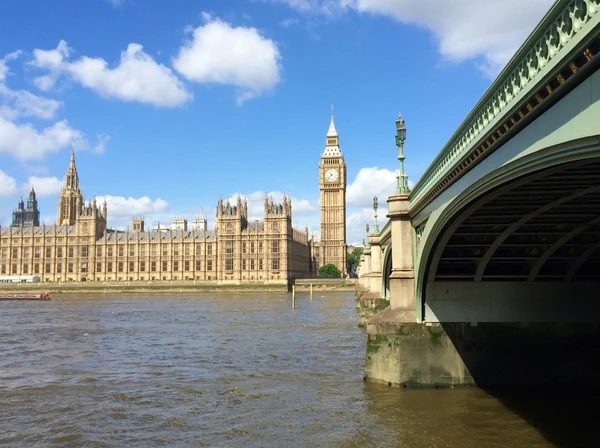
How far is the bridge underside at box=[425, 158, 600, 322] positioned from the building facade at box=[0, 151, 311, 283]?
85.5 m

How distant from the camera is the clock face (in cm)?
12619

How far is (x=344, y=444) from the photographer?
12211 mm

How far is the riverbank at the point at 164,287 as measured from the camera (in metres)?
98.3

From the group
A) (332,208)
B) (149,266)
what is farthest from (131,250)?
(332,208)

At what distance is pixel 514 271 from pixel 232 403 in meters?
8.86

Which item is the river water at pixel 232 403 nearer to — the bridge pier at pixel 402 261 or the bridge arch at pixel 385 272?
the bridge pier at pixel 402 261

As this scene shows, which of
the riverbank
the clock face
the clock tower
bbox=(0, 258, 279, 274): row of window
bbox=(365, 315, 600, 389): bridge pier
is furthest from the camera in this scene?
the clock face

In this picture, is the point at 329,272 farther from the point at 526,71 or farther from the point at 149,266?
the point at 526,71

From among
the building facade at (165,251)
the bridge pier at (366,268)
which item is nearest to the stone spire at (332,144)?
the building facade at (165,251)

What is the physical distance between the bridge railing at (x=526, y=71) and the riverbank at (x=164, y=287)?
88130 mm

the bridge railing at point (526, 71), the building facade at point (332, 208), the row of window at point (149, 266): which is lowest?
the row of window at point (149, 266)

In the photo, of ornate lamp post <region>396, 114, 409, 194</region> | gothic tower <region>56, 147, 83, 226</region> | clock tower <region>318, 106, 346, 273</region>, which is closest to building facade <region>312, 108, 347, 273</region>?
clock tower <region>318, 106, 346, 273</region>

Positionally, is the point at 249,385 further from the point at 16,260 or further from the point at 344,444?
the point at 16,260

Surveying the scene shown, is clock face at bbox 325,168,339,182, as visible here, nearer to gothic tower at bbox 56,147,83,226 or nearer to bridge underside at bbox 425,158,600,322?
gothic tower at bbox 56,147,83,226
